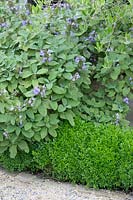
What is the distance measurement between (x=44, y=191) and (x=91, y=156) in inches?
15.6

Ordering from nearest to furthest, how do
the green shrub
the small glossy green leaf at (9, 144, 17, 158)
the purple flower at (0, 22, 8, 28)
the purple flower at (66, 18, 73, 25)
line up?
the small glossy green leaf at (9, 144, 17, 158) → the green shrub → the purple flower at (66, 18, 73, 25) → the purple flower at (0, 22, 8, 28)

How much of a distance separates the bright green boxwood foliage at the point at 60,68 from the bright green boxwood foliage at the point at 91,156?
10cm

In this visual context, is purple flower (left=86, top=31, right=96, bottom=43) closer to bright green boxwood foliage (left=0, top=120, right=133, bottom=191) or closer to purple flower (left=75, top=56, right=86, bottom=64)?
purple flower (left=75, top=56, right=86, bottom=64)

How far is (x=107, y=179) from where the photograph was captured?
9.79ft

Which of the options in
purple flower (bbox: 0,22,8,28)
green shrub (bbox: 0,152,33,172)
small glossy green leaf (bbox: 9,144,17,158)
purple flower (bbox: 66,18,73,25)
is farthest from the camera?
purple flower (bbox: 0,22,8,28)

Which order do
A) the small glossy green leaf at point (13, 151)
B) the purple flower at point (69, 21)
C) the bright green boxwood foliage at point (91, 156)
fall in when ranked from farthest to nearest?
the purple flower at point (69, 21) < the small glossy green leaf at point (13, 151) < the bright green boxwood foliage at point (91, 156)

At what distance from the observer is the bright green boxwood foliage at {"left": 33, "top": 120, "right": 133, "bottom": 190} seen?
295cm

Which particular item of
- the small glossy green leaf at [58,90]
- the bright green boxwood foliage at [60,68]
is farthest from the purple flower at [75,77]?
the small glossy green leaf at [58,90]

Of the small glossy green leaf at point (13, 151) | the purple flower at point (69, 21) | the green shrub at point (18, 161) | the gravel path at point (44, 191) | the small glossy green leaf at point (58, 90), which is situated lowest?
the gravel path at point (44, 191)

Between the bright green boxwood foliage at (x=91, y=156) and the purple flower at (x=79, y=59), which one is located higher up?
the purple flower at (x=79, y=59)

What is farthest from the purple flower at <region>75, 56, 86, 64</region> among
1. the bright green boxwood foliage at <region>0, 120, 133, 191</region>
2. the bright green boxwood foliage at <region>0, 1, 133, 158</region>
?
the bright green boxwood foliage at <region>0, 120, 133, 191</region>

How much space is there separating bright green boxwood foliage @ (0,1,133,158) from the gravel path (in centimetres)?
23

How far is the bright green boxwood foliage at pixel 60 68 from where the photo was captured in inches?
119

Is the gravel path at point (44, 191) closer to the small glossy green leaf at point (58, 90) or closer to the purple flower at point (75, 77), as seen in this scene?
the small glossy green leaf at point (58, 90)
